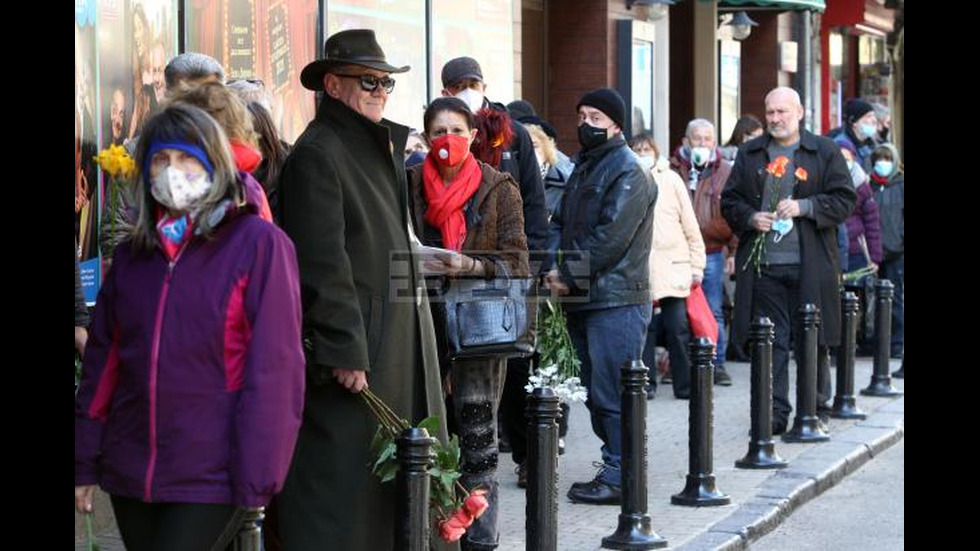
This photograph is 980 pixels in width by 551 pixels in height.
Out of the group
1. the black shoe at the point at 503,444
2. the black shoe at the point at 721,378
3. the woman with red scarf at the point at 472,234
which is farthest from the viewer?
the black shoe at the point at 721,378

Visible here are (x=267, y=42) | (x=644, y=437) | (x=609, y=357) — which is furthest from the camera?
(x=267, y=42)

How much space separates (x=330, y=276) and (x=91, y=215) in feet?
10.4

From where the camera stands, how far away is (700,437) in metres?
9.96

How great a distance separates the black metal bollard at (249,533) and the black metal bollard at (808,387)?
7.02 m

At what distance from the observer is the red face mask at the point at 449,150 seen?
7.89 m

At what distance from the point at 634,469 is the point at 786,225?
12.2 feet

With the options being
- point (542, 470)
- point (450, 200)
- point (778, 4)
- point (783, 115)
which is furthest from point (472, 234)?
point (778, 4)

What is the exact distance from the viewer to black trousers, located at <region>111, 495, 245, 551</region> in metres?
5.38

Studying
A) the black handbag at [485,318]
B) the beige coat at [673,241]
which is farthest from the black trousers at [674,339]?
the black handbag at [485,318]

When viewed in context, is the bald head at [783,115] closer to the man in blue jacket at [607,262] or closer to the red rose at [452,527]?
the man in blue jacket at [607,262]

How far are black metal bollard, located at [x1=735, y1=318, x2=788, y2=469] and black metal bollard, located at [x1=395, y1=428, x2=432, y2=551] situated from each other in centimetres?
497

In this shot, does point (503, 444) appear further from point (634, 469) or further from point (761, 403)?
point (634, 469)

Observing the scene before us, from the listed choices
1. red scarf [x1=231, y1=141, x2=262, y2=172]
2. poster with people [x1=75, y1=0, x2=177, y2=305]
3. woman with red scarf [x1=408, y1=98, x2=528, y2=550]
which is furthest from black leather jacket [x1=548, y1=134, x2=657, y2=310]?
red scarf [x1=231, y1=141, x2=262, y2=172]

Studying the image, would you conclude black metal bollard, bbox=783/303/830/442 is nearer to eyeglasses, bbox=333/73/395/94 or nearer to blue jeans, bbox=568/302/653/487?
blue jeans, bbox=568/302/653/487
